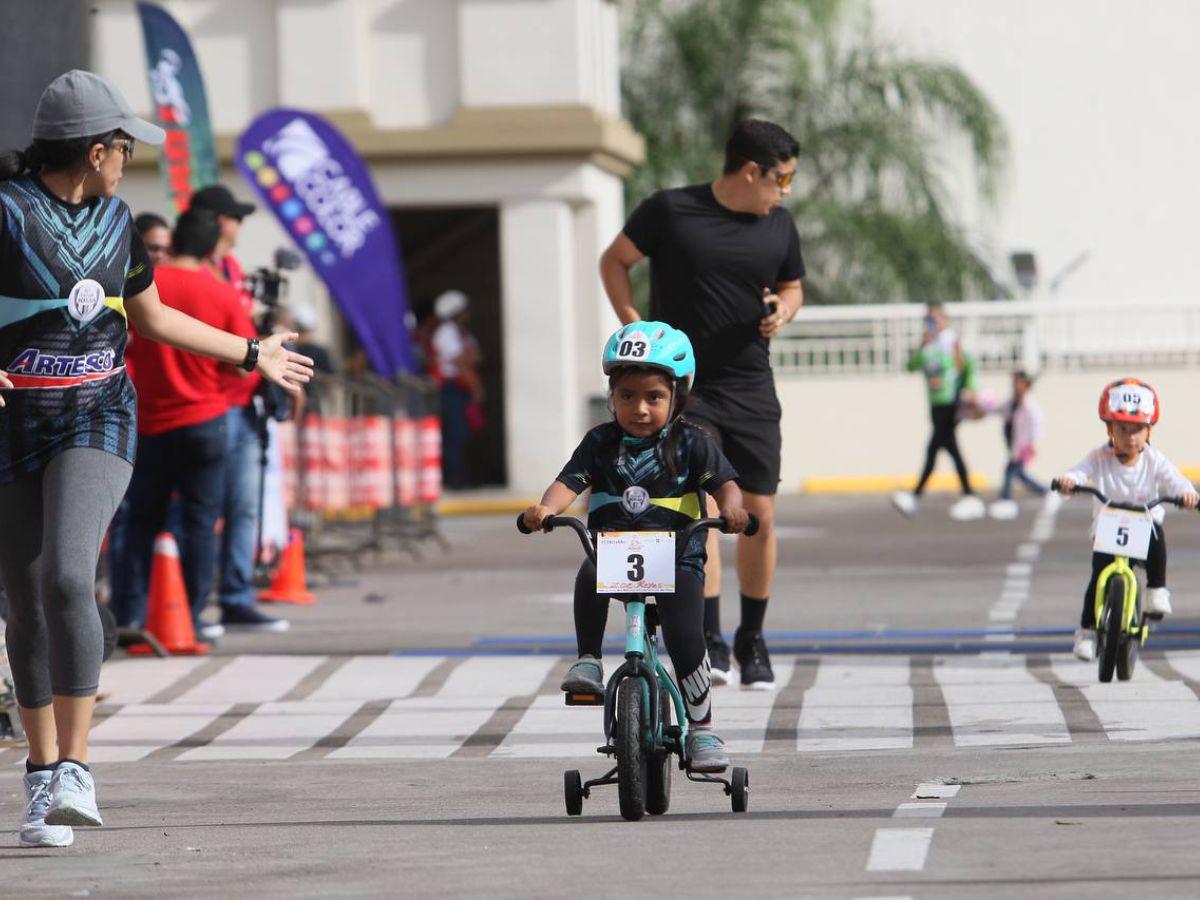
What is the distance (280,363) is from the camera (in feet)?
25.3

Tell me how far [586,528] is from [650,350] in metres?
0.53

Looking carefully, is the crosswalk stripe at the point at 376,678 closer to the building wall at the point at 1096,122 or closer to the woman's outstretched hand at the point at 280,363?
the woman's outstretched hand at the point at 280,363

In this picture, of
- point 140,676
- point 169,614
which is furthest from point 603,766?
point 169,614

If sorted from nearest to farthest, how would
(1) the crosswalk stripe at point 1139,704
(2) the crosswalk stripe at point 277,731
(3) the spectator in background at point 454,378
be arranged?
1. (1) the crosswalk stripe at point 1139,704
2. (2) the crosswalk stripe at point 277,731
3. (3) the spectator in background at point 454,378

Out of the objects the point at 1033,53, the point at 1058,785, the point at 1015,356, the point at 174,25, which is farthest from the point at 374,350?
the point at 1033,53

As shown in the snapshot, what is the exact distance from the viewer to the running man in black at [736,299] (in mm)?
10492

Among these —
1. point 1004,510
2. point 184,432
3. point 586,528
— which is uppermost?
point 586,528

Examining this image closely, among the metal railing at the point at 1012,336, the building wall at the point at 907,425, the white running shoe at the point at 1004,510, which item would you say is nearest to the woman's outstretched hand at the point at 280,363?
the white running shoe at the point at 1004,510

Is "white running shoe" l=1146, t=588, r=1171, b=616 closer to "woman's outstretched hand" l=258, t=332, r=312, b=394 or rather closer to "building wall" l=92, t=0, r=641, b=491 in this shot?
"woman's outstretched hand" l=258, t=332, r=312, b=394

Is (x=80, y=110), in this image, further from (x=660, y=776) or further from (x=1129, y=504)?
(x=1129, y=504)

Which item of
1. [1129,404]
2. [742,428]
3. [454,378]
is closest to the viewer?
[742,428]

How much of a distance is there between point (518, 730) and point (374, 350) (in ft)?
40.0

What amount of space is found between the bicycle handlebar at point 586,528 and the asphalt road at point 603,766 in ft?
2.40

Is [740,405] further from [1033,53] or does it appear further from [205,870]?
[1033,53]
